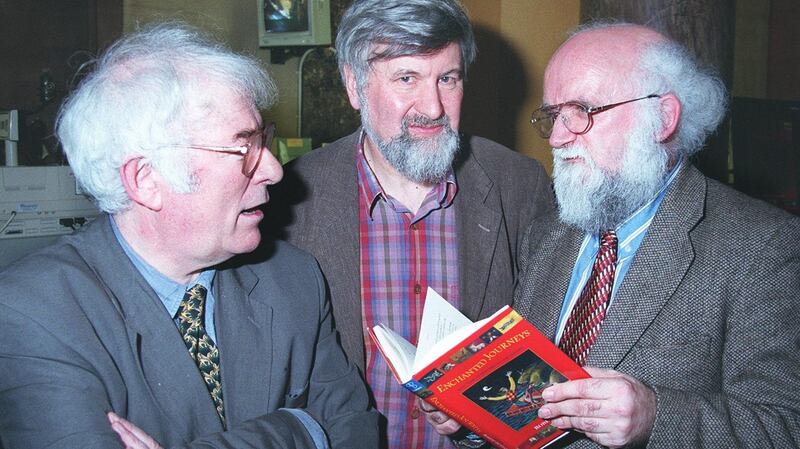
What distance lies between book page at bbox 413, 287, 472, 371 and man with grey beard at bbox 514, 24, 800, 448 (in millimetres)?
330

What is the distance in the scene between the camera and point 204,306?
2.03 m

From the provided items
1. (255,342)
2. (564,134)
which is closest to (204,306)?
(255,342)

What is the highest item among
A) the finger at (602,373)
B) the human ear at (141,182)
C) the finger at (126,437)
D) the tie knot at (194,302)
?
the human ear at (141,182)

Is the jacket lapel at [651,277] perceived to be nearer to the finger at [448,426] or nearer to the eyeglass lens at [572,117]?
the eyeglass lens at [572,117]

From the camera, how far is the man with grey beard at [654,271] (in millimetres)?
1812

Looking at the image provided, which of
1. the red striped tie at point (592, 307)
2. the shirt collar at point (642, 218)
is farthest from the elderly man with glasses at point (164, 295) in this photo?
the shirt collar at point (642, 218)

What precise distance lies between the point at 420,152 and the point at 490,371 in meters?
0.99

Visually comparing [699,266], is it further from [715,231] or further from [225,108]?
[225,108]

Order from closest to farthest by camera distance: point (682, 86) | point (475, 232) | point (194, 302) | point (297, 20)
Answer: point (194, 302), point (682, 86), point (475, 232), point (297, 20)

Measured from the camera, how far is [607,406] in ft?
5.79

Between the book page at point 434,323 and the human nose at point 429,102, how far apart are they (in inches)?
29.2

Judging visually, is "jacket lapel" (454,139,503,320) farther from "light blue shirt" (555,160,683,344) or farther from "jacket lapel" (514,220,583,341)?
"light blue shirt" (555,160,683,344)

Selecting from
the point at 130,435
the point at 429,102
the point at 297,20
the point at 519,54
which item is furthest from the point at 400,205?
the point at 297,20

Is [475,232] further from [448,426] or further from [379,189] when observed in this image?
[448,426]
